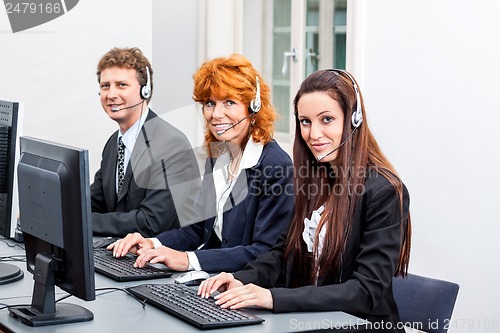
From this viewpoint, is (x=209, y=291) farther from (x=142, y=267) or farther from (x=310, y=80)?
(x=310, y=80)

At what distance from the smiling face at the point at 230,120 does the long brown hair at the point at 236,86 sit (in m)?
0.02

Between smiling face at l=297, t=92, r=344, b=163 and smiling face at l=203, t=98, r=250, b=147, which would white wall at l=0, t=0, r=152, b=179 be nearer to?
smiling face at l=203, t=98, r=250, b=147

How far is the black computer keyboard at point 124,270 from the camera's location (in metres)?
2.39

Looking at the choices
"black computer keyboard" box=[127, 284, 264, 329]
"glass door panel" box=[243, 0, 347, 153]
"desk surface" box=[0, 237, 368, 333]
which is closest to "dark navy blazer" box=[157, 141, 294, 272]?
"black computer keyboard" box=[127, 284, 264, 329]

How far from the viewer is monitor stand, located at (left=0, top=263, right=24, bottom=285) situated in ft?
7.68

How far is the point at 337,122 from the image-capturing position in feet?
7.41

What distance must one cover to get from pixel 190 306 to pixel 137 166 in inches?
51.4

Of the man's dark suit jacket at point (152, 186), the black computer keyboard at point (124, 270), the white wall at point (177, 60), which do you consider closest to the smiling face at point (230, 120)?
the man's dark suit jacket at point (152, 186)

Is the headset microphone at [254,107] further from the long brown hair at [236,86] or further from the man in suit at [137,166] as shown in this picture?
the man in suit at [137,166]

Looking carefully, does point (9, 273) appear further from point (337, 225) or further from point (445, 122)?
point (445, 122)

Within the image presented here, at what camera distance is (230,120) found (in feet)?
9.23

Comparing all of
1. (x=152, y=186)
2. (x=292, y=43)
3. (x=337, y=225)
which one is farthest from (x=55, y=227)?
(x=292, y=43)

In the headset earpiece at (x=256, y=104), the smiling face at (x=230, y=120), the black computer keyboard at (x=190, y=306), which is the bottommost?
the black computer keyboard at (x=190, y=306)

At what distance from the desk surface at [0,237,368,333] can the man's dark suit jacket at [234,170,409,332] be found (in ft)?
0.12
